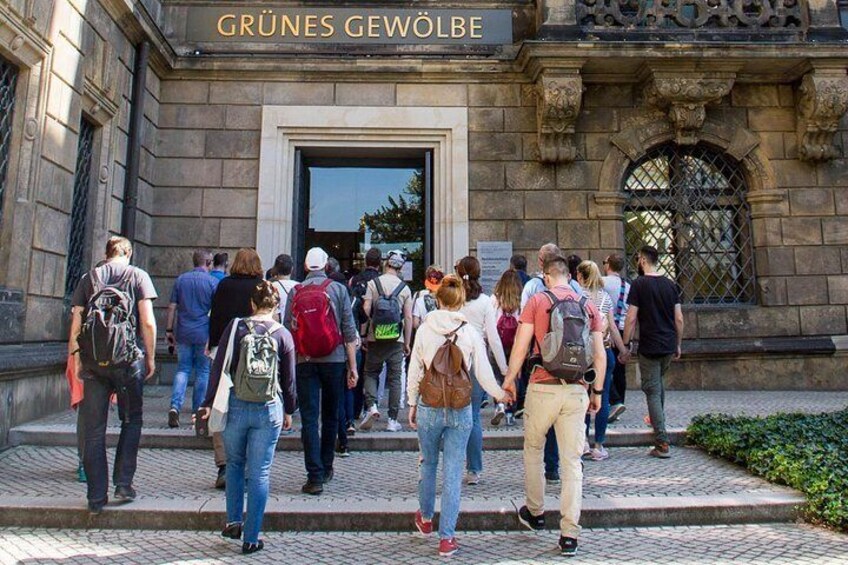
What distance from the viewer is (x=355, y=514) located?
14.5 feet

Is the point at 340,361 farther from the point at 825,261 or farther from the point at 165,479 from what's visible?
→ the point at 825,261

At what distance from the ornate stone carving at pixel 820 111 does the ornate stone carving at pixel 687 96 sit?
133 centimetres

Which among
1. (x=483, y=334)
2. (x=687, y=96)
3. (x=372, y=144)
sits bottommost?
(x=483, y=334)

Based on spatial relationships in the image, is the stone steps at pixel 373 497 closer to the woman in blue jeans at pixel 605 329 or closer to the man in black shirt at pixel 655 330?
the woman in blue jeans at pixel 605 329

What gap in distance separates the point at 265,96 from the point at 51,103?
12.7ft

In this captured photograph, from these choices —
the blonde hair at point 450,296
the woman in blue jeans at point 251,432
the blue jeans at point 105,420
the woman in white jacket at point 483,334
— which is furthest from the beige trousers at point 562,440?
the blue jeans at point 105,420

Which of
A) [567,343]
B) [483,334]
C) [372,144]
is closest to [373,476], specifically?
[483,334]

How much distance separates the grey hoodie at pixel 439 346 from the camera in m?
4.02

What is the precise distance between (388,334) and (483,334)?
1.17 meters

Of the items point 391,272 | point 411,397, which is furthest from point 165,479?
point 391,272

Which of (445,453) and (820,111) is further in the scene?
(820,111)

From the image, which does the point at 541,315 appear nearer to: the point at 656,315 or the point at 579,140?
the point at 656,315

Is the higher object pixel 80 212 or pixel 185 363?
pixel 80 212

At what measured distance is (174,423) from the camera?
21.5 ft
